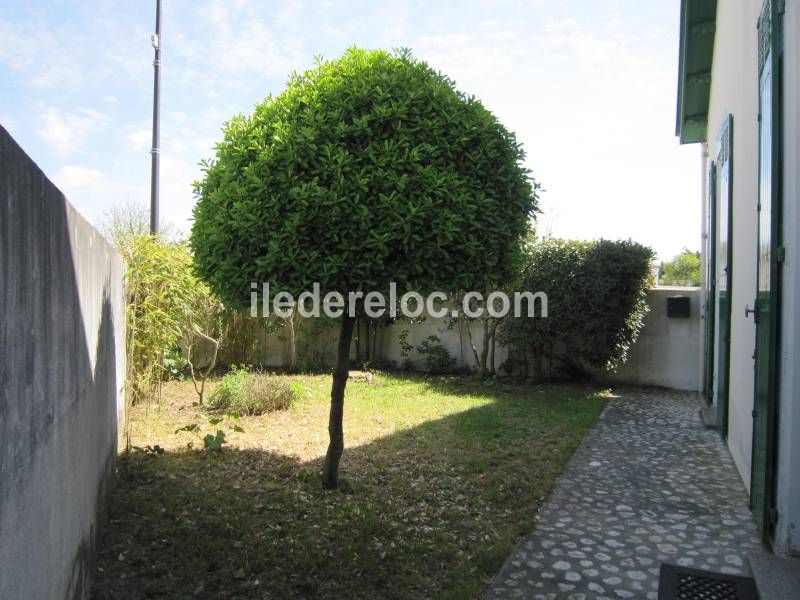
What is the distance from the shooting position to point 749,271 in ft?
15.2

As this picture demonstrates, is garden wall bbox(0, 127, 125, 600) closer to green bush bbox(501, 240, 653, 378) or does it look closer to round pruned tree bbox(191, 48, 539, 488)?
round pruned tree bbox(191, 48, 539, 488)

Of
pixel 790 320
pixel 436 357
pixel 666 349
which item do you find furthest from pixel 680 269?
pixel 790 320

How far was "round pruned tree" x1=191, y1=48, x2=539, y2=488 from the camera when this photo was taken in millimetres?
3812

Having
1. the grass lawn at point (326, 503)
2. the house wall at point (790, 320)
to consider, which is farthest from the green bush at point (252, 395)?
the house wall at point (790, 320)

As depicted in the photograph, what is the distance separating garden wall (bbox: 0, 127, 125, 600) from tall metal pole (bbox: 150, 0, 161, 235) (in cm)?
593

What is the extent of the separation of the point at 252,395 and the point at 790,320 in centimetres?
620

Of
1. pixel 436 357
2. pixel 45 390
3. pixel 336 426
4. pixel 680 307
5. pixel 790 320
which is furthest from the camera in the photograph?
pixel 436 357

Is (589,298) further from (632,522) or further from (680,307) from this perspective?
(632,522)

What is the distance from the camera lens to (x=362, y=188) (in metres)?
3.79

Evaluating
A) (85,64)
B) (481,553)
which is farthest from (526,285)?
(85,64)

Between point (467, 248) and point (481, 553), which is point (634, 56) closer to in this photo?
point (467, 248)

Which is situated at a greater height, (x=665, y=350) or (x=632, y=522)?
(x=665, y=350)

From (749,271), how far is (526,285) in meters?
5.35

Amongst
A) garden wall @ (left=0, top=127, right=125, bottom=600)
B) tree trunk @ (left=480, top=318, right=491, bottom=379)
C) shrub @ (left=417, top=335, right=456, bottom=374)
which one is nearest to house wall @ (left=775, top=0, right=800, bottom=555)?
garden wall @ (left=0, top=127, right=125, bottom=600)
